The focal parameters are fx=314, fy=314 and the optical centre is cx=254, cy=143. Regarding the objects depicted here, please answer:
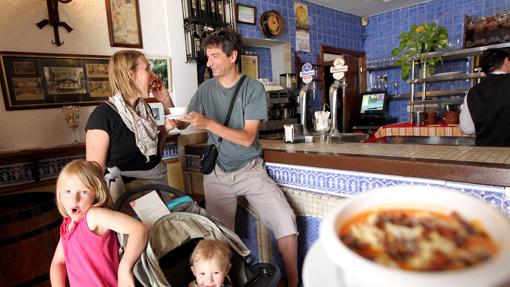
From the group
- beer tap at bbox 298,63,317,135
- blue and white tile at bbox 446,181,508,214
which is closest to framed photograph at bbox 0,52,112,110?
beer tap at bbox 298,63,317,135

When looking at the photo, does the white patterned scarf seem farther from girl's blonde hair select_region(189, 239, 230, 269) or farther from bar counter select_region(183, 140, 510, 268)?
bar counter select_region(183, 140, 510, 268)

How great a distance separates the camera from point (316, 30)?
5.16 metres

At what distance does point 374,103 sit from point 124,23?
4389mm

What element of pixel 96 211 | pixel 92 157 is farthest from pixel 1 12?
pixel 96 211

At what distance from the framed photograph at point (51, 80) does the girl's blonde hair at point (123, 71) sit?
46.2 inches

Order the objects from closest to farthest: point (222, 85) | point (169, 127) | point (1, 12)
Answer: point (169, 127) → point (222, 85) → point (1, 12)

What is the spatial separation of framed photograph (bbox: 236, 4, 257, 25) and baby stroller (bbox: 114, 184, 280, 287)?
307 centimetres

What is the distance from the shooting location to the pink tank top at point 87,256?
4.17 ft

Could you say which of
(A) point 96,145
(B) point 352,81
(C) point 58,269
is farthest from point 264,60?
(C) point 58,269

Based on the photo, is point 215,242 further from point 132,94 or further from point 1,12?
point 1,12

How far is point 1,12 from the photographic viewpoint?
7.48ft

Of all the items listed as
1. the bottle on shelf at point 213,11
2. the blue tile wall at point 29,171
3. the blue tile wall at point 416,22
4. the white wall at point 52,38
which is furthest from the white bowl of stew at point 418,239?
the blue tile wall at point 416,22

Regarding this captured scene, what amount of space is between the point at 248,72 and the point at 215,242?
332 centimetres

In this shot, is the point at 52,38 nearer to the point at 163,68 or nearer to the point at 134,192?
the point at 163,68
